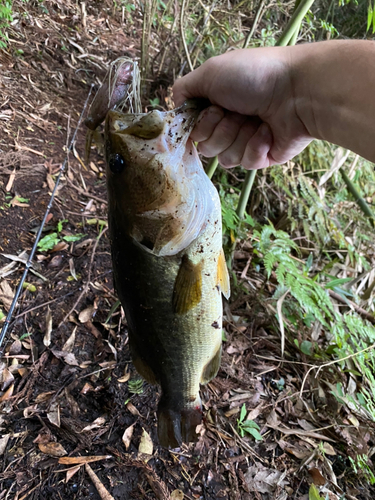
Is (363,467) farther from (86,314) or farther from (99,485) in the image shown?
(86,314)

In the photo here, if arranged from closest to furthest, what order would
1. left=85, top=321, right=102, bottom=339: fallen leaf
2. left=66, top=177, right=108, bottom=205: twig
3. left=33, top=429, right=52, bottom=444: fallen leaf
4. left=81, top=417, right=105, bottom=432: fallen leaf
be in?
left=33, top=429, right=52, bottom=444: fallen leaf, left=81, top=417, right=105, bottom=432: fallen leaf, left=85, top=321, right=102, bottom=339: fallen leaf, left=66, top=177, right=108, bottom=205: twig

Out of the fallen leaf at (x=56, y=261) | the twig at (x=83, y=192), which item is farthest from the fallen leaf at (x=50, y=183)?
the fallen leaf at (x=56, y=261)

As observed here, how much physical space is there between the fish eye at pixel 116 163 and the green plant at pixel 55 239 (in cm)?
177

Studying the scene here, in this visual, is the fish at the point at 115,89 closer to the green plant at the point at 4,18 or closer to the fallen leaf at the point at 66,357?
the fallen leaf at the point at 66,357

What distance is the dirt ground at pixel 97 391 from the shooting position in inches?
80.7

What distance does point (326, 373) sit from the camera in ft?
9.27

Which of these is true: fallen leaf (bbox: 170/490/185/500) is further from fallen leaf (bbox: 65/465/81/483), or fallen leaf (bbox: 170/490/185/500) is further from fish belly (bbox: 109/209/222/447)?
fallen leaf (bbox: 65/465/81/483)

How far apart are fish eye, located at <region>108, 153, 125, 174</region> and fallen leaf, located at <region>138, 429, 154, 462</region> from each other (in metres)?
1.85

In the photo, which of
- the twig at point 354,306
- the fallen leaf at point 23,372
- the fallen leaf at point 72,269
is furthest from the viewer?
the twig at point 354,306

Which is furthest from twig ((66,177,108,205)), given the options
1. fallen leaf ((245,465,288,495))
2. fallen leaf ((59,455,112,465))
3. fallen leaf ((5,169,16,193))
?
fallen leaf ((245,465,288,495))

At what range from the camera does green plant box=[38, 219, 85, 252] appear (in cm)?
289

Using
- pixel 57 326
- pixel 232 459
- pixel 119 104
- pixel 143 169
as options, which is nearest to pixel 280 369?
pixel 232 459

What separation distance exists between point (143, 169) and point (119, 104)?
0.39m

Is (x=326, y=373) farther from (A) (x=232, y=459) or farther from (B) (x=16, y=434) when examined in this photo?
Result: (B) (x=16, y=434)
